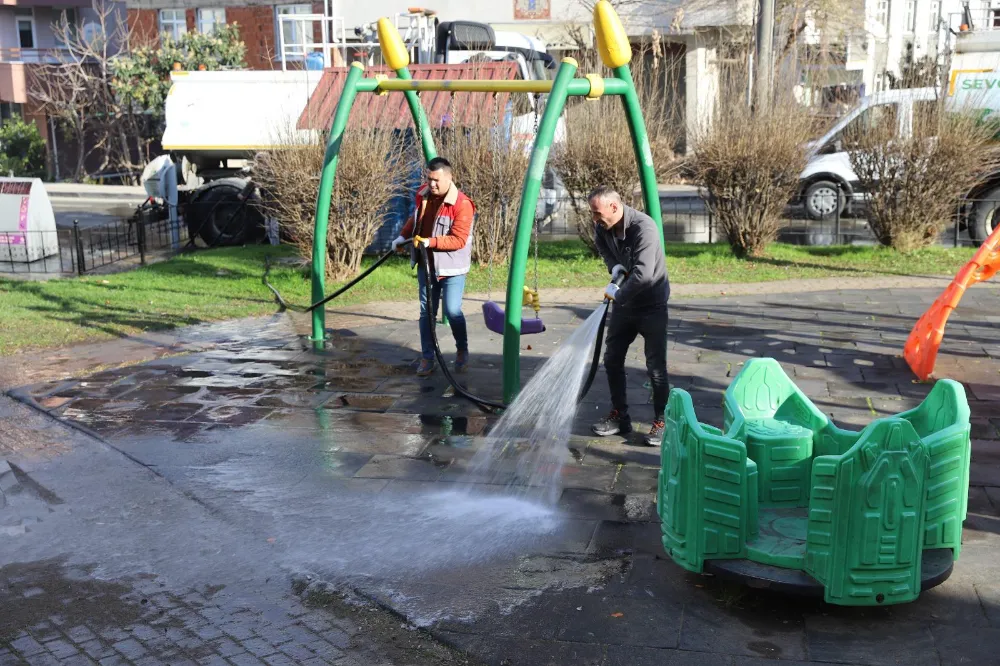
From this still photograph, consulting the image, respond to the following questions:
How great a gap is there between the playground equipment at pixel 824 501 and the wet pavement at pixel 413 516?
17 cm

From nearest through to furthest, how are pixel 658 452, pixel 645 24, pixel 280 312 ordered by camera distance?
pixel 658 452 → pixel 280 312 → pixel 645 24

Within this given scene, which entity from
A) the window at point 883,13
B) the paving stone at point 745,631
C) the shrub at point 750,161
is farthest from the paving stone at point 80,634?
the window at point 883,13

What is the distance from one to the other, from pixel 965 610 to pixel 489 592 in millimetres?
1993

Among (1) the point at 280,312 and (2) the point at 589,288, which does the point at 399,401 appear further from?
(2) the point at 589,288

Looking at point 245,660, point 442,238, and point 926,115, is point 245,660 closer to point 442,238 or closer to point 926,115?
point 442,238

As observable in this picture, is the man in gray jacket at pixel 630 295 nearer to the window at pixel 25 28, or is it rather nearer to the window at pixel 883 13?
the window at pixel 883 13

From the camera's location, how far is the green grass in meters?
10.6

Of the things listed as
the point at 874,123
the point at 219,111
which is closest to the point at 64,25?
the point at 219,111

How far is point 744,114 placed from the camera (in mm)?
13219

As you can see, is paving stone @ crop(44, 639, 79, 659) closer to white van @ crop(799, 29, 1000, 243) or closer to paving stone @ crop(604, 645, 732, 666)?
paving stone @ crop(604, 645, 732, 666)

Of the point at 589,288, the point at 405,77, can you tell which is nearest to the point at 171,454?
the point at 405,77

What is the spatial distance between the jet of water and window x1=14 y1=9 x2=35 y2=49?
109ft

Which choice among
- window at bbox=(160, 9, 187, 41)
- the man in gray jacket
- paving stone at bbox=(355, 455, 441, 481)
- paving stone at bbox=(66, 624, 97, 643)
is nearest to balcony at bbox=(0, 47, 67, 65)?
window at bbox=(160, 9, 187, 41)

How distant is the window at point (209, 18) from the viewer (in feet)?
109
